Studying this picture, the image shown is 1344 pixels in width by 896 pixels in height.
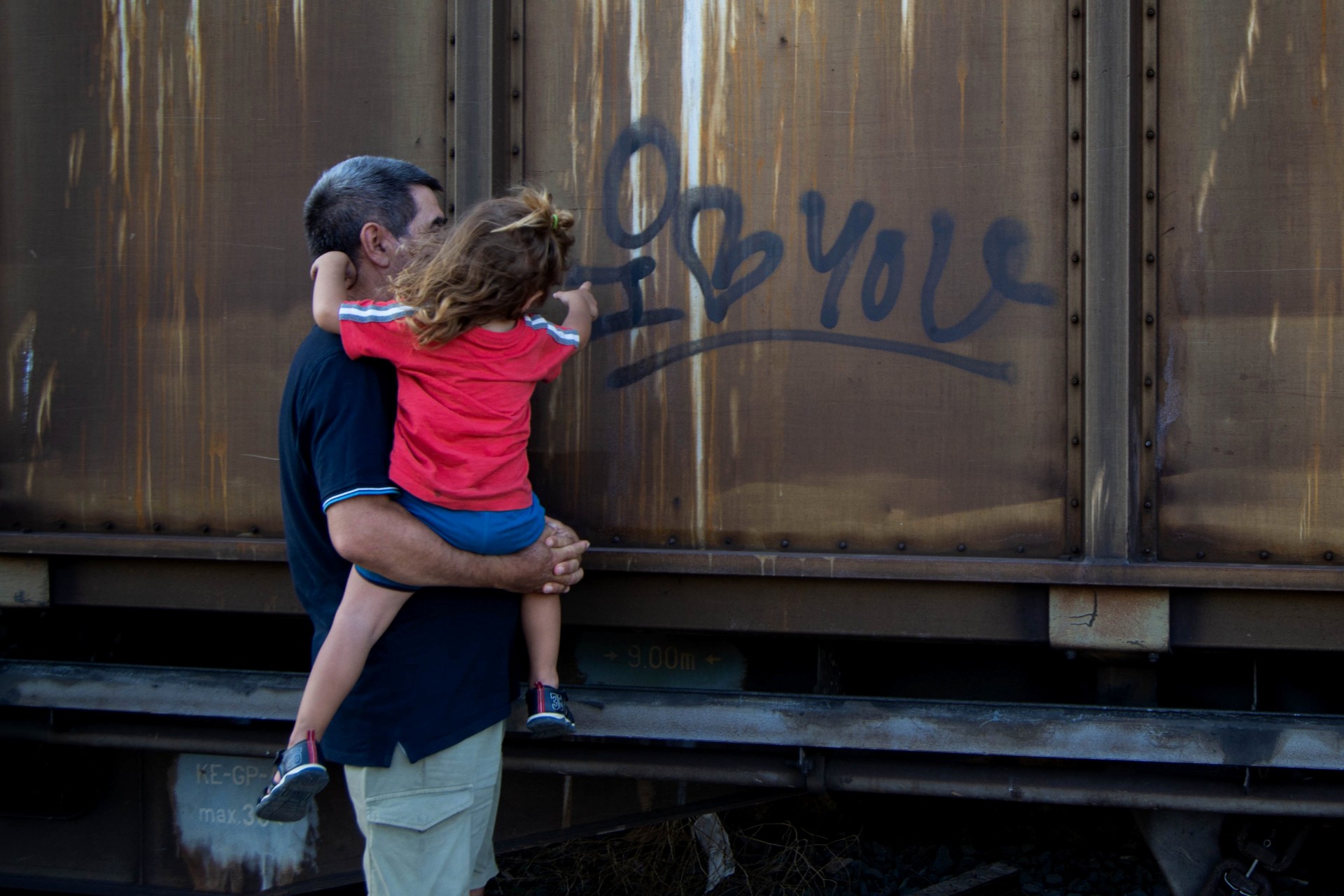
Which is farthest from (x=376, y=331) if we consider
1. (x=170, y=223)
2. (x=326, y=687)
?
(x=170, y=223)

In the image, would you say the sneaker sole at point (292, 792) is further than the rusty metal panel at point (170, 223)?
No

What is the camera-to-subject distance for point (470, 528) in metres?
1.81

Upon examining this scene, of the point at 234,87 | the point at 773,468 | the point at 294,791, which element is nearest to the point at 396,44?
the point at 234,87

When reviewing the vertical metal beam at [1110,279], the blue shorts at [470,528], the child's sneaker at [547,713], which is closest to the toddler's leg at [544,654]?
the child's sneaker at [547,713]

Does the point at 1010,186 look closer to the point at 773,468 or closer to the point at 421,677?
the point at 773,468

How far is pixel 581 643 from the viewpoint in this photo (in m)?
2.48

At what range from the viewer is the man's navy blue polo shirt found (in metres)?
1.75

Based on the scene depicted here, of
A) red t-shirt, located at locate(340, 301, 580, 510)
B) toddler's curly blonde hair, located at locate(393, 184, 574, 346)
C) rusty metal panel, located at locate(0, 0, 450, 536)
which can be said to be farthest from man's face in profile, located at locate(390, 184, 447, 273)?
rusty metal panel, located at locate(0, 0, 450, 536)

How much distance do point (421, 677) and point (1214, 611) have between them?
1.56m

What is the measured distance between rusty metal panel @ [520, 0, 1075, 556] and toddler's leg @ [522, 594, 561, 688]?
0.30 meters

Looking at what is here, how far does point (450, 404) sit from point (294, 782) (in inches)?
27.2

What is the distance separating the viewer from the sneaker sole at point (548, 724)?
1917 millimetres

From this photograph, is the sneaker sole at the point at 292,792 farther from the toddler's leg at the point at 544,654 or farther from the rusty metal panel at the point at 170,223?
the rusty metal panel at the point at 170,223

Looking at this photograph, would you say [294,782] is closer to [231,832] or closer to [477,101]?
[231,832]
